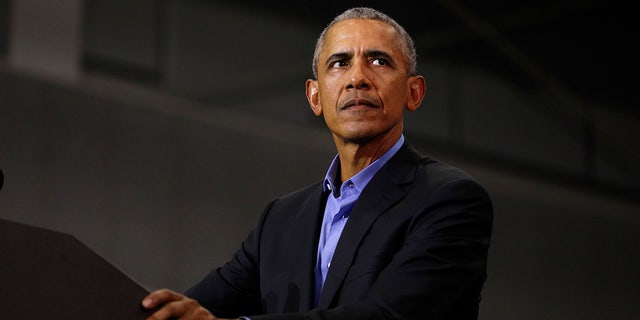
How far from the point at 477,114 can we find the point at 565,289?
3.88 feet

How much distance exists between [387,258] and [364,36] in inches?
17.2

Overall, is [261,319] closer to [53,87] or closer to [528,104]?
[53,87]

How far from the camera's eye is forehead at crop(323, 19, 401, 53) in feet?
6.06

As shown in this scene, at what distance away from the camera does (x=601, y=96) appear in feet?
22.1

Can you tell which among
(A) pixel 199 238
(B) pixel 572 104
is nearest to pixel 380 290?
(A) pixel 199 238

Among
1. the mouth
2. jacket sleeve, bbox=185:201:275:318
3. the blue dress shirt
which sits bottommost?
jacket sleeve, bbox=185:201:275:318

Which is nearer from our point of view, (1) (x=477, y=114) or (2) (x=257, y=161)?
(2) (x=257, y=161)

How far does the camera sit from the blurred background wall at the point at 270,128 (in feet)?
15.4

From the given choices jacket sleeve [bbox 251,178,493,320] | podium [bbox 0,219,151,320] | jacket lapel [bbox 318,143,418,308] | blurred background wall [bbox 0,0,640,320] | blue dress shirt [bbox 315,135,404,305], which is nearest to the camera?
podium [bbox 0,219,151,320]

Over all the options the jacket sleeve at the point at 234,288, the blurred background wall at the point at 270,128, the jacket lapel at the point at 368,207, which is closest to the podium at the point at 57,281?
the jacket lapel at the point at 368,207

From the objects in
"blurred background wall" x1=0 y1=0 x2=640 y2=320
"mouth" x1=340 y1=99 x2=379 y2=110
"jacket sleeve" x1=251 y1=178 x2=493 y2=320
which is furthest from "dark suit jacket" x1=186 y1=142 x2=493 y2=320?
"blurred background wall" x1=0 y1=0 x2=640 y2=320

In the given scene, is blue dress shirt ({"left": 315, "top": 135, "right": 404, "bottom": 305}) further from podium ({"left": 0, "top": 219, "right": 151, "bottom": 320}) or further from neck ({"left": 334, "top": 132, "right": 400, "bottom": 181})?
podium ({"left": 0, "top": 219, "right": 151, "bottom": 320})

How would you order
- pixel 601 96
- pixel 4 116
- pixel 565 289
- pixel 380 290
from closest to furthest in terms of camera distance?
pixel 380 290 < pixel 4 116 < pixel 565 289 < pixel 601 96

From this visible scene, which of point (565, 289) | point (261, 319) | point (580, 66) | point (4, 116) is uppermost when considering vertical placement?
point (580, 66)
